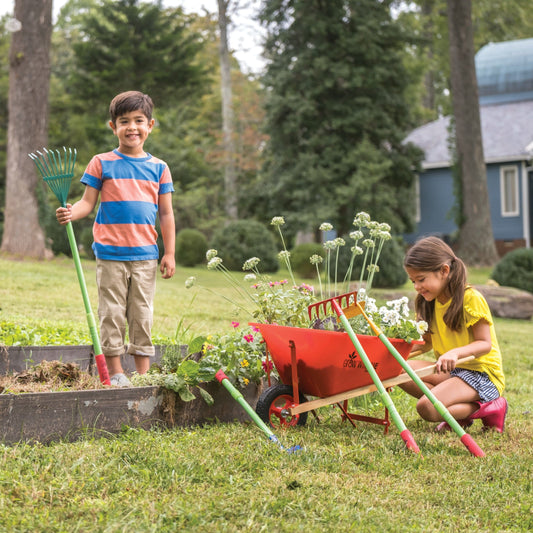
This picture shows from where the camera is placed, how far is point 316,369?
135 inches

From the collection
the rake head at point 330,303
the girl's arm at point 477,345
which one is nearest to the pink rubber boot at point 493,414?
the girl's arm at point 477,345

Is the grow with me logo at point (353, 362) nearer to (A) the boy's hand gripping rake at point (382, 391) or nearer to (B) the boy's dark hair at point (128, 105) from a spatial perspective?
(A) the boy's hand gripping rake at point (382, 391)

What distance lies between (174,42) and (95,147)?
4263mm

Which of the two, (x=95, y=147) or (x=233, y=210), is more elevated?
(x=95, y=147)

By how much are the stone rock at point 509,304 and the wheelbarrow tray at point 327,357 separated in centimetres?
852

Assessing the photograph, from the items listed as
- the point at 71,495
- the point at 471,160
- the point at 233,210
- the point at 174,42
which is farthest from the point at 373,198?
the point at 71,495

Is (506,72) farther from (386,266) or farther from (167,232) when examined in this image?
(167,232)

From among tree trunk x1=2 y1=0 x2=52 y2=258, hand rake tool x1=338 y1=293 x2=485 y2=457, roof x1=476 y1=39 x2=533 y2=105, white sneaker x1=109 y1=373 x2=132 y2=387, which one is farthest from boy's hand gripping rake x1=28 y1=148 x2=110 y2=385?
roof x1=476 y1=39 x2=533 y2=105

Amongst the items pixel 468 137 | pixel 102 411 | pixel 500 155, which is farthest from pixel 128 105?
pixel 500 155

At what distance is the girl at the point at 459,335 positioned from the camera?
3611 mm

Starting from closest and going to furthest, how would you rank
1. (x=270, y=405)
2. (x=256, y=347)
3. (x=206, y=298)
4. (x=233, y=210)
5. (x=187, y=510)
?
(x=187, y=510), (x=270, y=405), (x=256, y=347), (x=206, y=298), (x=233, y=210)

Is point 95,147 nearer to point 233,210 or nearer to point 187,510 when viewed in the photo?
point 233,210

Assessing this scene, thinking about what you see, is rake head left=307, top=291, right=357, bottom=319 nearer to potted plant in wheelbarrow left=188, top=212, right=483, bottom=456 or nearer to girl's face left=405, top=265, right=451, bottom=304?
potted plant in wheelbarrow left=188, top=212, right=483, bottom=456

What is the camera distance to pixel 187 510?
7.31ft
